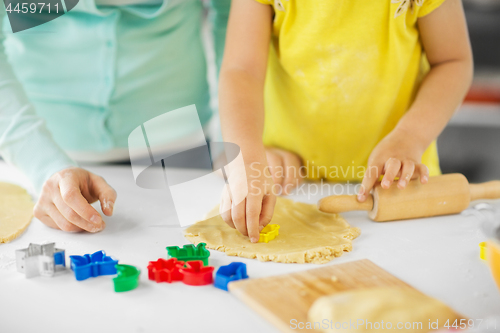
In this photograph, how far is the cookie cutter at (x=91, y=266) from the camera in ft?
1.85

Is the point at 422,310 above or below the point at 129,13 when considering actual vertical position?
below

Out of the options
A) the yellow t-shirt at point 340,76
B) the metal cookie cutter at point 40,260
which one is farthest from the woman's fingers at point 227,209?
the yellow t-shirt at point 340,76

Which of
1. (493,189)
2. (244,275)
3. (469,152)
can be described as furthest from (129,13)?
(469,152)

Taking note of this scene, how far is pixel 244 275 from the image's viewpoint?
22.0 inches

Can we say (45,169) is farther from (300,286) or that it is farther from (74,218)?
(300,286)

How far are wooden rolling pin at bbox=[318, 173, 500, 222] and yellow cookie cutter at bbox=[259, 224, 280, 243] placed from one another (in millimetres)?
107

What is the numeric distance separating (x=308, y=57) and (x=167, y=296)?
0.57 meters

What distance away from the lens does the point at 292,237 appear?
695 mm

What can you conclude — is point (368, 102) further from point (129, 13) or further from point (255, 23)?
point (129, 13)

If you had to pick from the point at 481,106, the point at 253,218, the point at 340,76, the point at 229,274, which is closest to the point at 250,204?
the point at 253,218

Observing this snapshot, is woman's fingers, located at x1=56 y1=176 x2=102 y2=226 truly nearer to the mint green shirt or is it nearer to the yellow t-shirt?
the mint green shirt

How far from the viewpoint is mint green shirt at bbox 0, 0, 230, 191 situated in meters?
0.96

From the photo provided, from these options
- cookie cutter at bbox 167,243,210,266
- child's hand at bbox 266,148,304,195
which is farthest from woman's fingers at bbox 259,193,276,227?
child's hand at bbox 266,148,304,195

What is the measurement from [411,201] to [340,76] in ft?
0.97
